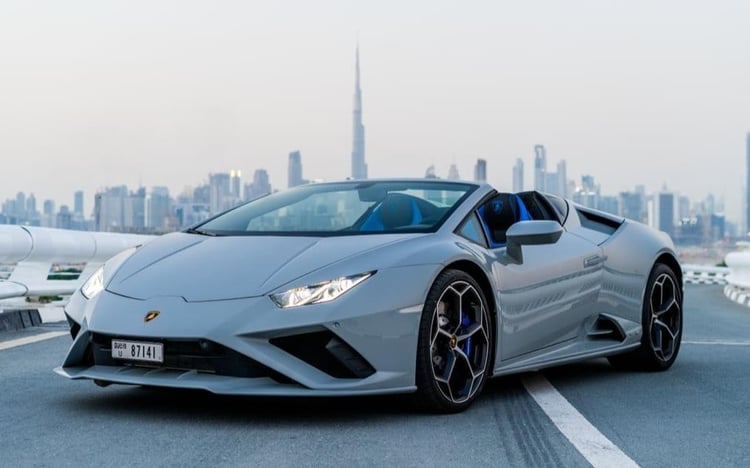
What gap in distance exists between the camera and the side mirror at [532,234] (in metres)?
6.12

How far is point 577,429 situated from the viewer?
16.6 feet

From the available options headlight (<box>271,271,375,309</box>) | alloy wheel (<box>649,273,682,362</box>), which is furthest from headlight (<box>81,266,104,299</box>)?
alloy wheel (<box>649,273,682,362</box>)

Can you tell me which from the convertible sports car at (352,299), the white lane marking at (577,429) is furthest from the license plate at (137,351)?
the white lane marking at (577,429)

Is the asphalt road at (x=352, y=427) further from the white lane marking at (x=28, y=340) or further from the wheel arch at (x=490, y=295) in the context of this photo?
the white lane marking at (x=28, y=340)

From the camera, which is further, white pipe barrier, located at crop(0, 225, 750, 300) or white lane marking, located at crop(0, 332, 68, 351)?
white pipe barrier, located at crop(0, 225, 750, 300)

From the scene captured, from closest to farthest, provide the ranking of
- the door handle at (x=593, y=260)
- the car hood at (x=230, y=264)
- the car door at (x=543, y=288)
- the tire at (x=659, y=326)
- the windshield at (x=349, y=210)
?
the car hood at (x=230, y=264) < the windshield at (x=349, y=210) < the car door at (x=543, y=288) < the door handle at (x=593, y=260) < the tire at (x=659, y=326)

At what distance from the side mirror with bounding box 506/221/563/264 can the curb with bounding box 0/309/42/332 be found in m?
5.18

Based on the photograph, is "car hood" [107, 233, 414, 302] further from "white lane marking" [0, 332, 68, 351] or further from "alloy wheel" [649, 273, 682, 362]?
"white lane marking" [0, 332, 68, 351]

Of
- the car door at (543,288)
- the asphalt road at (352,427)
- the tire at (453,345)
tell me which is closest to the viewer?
the asphalt road at (352,427)

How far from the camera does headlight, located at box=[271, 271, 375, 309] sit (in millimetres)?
5051

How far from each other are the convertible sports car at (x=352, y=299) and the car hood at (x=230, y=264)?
0.4 inches

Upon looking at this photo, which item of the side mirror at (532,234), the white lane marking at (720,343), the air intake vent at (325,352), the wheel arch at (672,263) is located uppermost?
the side mirror at (532,234)

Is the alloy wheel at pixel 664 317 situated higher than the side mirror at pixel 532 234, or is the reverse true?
the side mirror at pixel 532 234

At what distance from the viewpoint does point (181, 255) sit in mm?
5727
